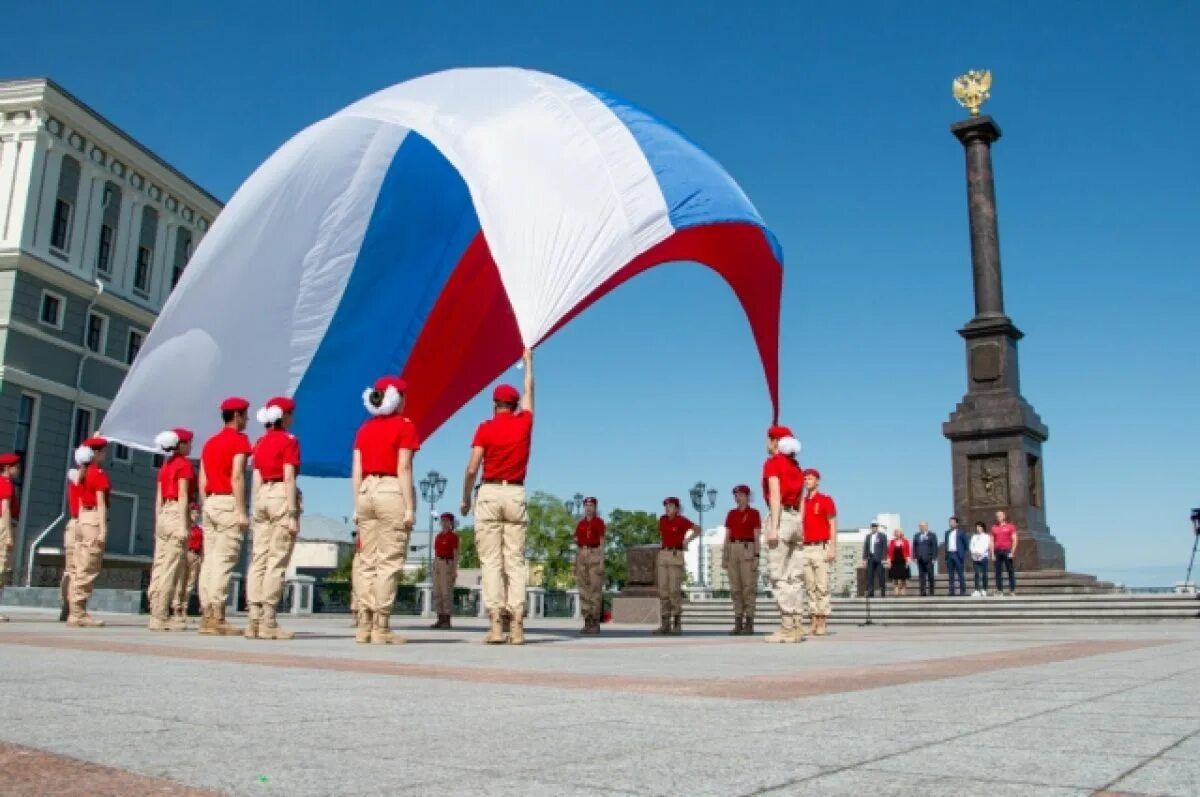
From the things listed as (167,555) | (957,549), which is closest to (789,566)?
(167,555)

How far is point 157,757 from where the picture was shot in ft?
9.39

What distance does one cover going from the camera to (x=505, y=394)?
938 cm

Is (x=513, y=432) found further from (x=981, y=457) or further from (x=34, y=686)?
(x=981, y=457)

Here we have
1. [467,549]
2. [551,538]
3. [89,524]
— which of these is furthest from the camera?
[467,549]

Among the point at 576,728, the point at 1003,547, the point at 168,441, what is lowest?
the point at 576,728

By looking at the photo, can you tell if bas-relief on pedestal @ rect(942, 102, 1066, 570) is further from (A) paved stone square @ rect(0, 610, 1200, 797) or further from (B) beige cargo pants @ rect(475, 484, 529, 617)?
(A) paved stone square @ rect(0, 610, 1200, 797)

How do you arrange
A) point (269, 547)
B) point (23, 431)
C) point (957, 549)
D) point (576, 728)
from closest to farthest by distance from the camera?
point (576, 728), point (269, 547), point (957, 549), point (23, 431)

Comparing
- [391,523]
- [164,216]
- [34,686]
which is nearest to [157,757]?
[34,686]

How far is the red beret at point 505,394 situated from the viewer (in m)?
9.35

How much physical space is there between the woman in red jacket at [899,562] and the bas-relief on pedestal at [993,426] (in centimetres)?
267

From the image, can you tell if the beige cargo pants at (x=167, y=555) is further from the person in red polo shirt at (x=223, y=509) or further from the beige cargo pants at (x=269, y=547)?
the beige cargo pants at (x=269, y=547)

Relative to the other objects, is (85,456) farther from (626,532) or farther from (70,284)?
(626,532)

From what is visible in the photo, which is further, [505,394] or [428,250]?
[428,250]

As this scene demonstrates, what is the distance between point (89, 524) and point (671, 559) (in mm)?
7940
